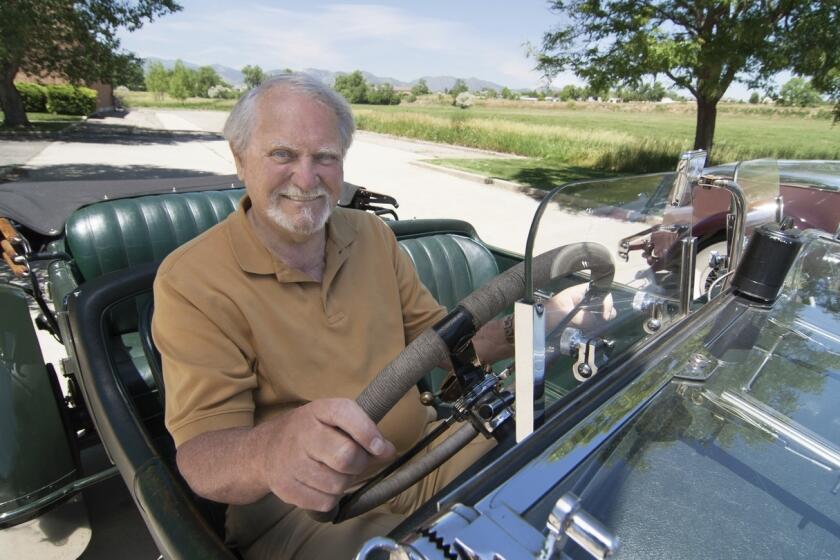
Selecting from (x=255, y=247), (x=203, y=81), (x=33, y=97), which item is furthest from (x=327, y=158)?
(x=203, y=81)

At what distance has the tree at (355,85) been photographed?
65.9 metres

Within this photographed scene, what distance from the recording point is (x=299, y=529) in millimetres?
1268

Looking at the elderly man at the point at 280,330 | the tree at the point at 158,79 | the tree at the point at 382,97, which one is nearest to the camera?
the elderly man at the point at 280,330

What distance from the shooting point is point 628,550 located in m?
0.73

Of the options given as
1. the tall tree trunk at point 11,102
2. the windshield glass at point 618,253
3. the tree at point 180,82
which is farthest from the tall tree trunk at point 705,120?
the tree at point 180,82

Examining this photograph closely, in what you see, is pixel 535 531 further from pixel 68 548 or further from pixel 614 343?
pixel 68 548

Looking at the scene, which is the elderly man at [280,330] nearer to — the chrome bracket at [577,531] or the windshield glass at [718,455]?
the windshield glass at [718,455]

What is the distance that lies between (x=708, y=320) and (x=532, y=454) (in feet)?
2.16

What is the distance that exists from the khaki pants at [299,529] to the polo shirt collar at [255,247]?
0.56 meters

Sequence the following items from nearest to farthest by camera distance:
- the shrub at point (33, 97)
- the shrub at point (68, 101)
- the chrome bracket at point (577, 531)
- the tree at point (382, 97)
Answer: the chrome bracket at point (577, 531), the shrub at point (33, 97), the shrub at point (68, 101), the tree at point (382, 97)

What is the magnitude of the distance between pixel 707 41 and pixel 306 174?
26.9ft

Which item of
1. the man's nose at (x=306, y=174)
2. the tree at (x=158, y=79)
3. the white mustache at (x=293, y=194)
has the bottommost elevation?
the white mustache at (x=293, y=194)

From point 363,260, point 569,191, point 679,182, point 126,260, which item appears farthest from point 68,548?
point 679,182

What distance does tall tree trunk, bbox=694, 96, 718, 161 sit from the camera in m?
9.16
